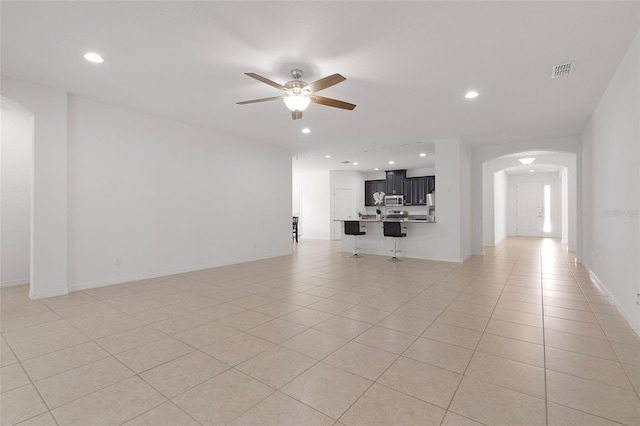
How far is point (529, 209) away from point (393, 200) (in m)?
6.24

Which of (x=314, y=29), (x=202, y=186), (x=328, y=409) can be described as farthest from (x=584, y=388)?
(x=202, y=186)

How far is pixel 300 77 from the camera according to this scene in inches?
135

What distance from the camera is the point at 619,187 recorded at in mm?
3293

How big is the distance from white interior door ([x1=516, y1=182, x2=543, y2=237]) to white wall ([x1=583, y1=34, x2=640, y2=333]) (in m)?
8.70

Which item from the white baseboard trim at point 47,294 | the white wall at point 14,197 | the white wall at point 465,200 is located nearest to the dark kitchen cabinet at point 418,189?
the white wall at point 465,200

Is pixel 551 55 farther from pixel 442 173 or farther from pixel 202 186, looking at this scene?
pixel 202 186

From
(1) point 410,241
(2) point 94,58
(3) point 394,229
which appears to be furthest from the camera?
(1) point 410,241

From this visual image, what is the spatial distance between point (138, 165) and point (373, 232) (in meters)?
5.57

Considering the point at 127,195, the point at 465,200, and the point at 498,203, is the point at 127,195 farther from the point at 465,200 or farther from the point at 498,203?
the point at 498,203

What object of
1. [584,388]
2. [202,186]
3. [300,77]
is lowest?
[584,388]

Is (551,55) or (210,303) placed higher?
(551,55)

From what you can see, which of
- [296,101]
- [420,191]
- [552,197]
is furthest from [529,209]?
[296,101]

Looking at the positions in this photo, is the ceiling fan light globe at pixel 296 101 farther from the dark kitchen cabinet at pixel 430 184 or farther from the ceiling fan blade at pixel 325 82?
the dark kitchen cabinet at pixel 430 184

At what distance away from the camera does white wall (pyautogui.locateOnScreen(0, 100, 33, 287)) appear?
15.6 feet
